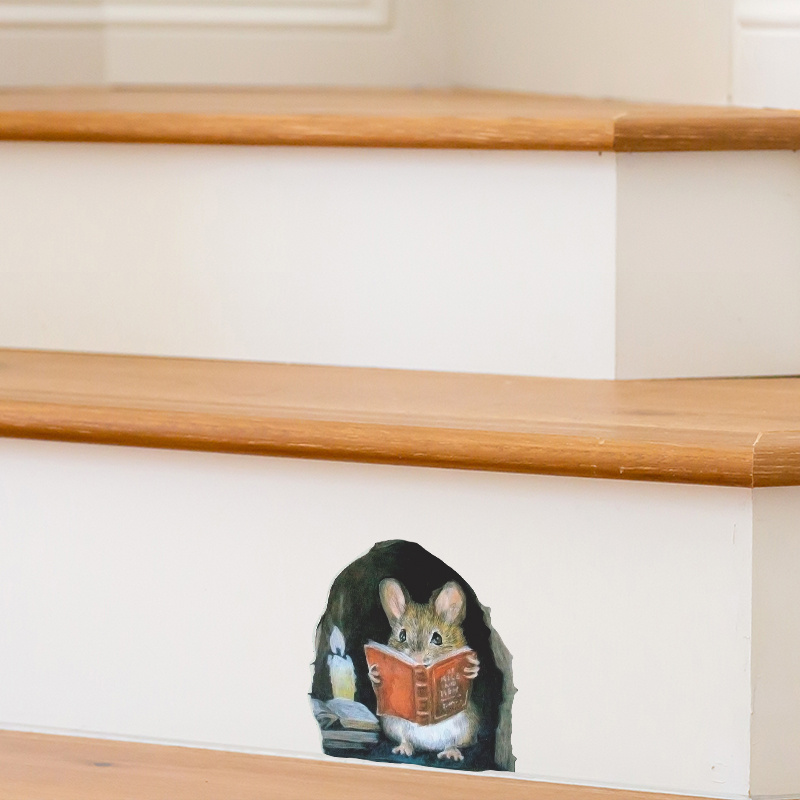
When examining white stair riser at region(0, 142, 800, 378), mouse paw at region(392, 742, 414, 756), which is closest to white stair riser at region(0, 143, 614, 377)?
white stair riser at region(0, 142, 800, 378)

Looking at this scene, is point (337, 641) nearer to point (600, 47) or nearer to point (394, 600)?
point (394, 600)

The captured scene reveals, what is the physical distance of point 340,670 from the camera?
0.71 m

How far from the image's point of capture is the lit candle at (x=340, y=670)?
0.71 metres

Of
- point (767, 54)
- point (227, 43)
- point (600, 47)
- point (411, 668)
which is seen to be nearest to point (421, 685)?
point (411, 668)

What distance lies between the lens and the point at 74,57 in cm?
145

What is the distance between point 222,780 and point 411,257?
369 millimetres

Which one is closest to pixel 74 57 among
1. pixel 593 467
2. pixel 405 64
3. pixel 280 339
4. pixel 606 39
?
pixel 405 64

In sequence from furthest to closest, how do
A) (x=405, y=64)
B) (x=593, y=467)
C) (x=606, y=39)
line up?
(x=405, y=64)
(x=606, y=39)
(x=593, y=467)

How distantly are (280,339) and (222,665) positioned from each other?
0.24 meters

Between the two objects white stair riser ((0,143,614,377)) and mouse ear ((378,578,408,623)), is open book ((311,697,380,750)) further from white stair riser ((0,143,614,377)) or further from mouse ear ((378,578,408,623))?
white stair riser ((0,143,614,377))

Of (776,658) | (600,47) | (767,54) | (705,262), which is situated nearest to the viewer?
(776,658)

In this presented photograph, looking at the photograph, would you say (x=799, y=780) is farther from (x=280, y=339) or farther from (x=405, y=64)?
(x=405, y=64)

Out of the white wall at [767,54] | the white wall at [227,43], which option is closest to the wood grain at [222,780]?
the white wall at [767,54]

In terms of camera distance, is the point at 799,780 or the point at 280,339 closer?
the point at 799,780
